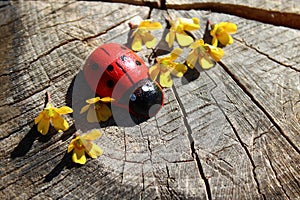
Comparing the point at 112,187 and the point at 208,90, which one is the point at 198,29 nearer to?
the point at 208,90

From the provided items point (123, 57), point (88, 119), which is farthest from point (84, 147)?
point (123, 57)

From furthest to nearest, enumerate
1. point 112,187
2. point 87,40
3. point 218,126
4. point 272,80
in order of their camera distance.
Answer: point 87,40, point 272,80, point 218,126, point 112,187

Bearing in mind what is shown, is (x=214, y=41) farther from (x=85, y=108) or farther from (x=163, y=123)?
(x=85, y=108)

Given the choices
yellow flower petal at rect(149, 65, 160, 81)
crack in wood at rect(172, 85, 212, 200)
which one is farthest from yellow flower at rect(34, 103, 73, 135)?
crack in wood at rect(172, 85, 212, 200)

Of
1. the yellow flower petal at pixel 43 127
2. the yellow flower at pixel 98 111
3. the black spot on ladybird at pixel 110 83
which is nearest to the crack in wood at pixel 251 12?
the black spot on ladybird at pixel 110 83

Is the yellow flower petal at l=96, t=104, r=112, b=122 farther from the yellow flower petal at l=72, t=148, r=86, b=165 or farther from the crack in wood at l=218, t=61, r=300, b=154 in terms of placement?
the crack in wood at l=218, t=61, r=300, b=154

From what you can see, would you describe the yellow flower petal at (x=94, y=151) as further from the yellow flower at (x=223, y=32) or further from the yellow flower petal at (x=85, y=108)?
the yellow flower at (x=223, y=32)

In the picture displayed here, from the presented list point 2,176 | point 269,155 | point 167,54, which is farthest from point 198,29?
point 2,176
